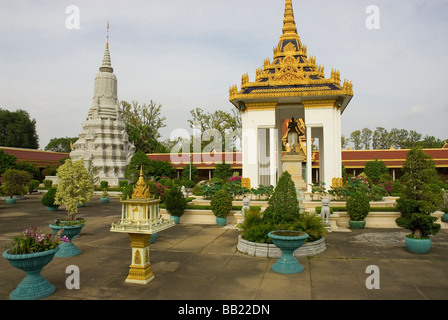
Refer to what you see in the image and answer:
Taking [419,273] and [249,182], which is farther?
[249,182]

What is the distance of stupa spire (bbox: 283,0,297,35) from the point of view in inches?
837

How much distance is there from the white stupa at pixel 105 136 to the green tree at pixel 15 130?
28.1m

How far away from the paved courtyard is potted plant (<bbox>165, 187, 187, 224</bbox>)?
3.22m

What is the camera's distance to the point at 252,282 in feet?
23.5

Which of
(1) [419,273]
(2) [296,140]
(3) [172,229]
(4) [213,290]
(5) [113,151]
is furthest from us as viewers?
(5) [113,151]

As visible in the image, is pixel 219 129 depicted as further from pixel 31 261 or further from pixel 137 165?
pixel 31 261

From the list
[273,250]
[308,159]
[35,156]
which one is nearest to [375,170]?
[308,159]

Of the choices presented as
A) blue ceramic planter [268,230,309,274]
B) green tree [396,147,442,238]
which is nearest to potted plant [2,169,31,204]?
blue ceramic planter [268,230,309,274]

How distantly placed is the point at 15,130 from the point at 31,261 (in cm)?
6805

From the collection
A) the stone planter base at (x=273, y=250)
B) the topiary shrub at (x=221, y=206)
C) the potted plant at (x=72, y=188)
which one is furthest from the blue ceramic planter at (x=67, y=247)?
the topiary shrub at (x=221, y=206)

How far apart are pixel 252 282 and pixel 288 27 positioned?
18545mm

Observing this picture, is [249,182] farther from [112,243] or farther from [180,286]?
[180,286]
